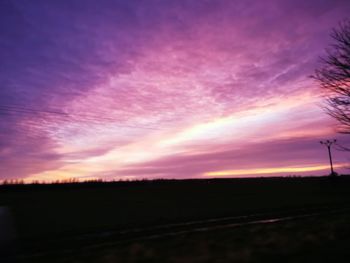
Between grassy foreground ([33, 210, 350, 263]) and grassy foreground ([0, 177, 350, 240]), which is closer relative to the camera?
grassy foreground ([33, 210, 350, 263])

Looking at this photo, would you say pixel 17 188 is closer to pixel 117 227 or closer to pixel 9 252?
pixel 117 227

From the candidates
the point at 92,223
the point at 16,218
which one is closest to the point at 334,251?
the point at 92,223

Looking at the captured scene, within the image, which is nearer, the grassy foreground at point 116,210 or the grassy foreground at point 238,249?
the grassy foreground at point 238,249

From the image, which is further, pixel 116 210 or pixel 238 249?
pixel 116 210

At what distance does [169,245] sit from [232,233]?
404cm

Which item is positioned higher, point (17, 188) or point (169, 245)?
point (17, 188)

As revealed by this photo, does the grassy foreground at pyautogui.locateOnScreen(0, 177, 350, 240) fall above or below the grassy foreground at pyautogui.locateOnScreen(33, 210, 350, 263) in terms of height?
above

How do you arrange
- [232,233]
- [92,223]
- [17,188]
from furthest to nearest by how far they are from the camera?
1. [17,188]
2. [92,223]
3. [232,233]

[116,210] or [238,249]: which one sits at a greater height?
[116,210]

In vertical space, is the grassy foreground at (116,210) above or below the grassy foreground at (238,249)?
above

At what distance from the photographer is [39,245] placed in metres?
17.9

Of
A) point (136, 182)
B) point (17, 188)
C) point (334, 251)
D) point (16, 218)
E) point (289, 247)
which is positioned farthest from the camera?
point (136, 182)

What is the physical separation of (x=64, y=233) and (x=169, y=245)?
9928 mm

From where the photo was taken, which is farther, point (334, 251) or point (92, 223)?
point (92, 223)
